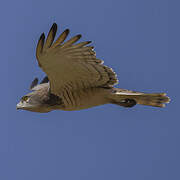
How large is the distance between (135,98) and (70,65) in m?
1.03

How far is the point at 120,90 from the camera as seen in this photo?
16.3 feet

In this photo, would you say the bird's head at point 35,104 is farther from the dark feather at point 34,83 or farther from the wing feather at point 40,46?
the dark feather at point 34,83

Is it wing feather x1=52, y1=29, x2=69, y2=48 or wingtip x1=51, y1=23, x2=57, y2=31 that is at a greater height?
wingtip x1=51, y1=23, x2=57, y2=31

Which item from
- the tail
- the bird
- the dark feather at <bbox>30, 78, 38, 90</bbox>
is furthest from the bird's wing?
the dark feather at <bbox>30, 78, 38, 90</bbox>

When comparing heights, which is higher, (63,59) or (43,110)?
(63,59)

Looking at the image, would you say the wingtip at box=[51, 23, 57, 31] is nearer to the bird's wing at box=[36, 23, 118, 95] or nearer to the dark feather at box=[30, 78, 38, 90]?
the bird's wing at box=[36, 23, 118, 95]

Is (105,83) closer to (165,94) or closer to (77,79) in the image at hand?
(77,79)

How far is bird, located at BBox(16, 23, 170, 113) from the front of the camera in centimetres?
425

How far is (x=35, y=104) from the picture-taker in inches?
197

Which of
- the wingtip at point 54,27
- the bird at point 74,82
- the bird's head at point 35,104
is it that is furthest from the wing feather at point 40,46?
the bird's head at point 35,104

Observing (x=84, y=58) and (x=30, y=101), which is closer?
(x=84, y=58)

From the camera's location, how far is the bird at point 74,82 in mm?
4246

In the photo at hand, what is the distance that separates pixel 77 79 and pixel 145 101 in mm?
986

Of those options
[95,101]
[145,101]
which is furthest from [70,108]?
[145,101]
